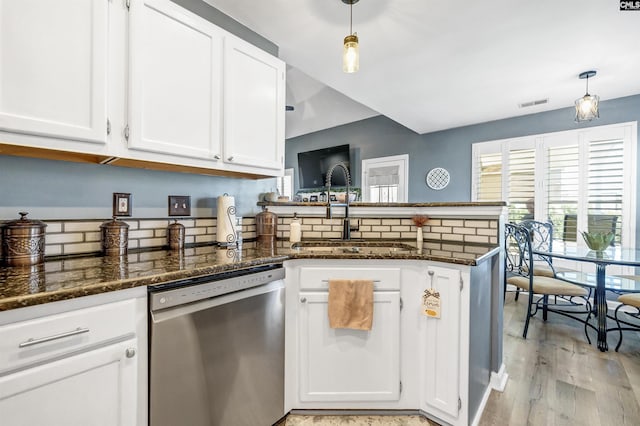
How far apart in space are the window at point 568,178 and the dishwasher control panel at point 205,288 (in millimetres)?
4241

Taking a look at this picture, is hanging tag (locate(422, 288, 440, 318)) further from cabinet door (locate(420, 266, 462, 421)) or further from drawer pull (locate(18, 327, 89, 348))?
drawer pull (locate(18, 327, 89, 348))

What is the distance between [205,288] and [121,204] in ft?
2.65

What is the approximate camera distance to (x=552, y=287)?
2.72 meters

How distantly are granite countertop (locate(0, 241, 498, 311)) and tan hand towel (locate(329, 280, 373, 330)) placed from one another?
153 mm

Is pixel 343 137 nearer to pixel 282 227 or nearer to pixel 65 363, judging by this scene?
pixel 282 227

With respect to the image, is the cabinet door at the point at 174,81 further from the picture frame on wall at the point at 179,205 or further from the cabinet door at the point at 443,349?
the cabinet door at the point at 443,349

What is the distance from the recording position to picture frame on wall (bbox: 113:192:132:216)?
154 cm

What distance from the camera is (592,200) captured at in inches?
144

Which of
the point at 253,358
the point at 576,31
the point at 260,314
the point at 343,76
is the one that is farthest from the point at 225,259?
the point at 576,31

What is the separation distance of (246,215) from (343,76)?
1.82 m

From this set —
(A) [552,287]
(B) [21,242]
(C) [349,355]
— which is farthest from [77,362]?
(A) [552,287]

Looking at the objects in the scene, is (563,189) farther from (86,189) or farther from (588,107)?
(86,189)

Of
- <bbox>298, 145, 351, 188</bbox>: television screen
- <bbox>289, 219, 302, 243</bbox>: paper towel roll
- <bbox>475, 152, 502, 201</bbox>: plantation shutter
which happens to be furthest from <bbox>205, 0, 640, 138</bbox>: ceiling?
<bbox>298, 145, 351, 188</bbox>: television screen

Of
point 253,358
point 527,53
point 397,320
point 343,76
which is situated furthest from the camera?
point 343,76
